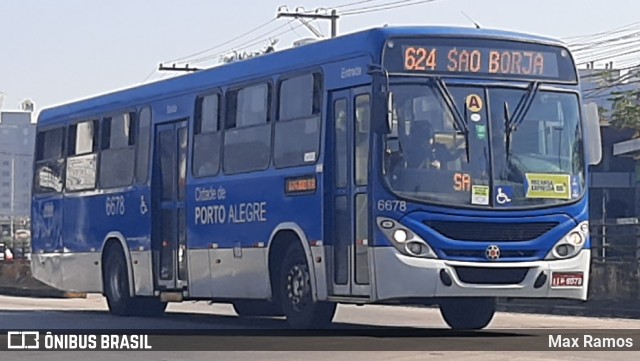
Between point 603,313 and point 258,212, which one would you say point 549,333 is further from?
point 603,313

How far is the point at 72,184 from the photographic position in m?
25.4

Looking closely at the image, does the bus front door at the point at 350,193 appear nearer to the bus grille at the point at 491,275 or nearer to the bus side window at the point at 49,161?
the bus grille at the point at 491,275

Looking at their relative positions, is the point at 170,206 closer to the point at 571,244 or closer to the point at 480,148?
the point at 480,148

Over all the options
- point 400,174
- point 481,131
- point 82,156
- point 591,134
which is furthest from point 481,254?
point 82,156

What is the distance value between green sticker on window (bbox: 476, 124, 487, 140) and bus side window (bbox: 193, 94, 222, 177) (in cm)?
486

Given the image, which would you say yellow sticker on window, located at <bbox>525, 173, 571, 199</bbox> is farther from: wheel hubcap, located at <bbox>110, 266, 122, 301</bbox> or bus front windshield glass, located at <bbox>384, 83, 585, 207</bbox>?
wheel hubcap, located at <bbox>110, 266, 122, 301</bbox>

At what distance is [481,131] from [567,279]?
6.58 ft

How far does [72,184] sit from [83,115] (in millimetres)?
1225

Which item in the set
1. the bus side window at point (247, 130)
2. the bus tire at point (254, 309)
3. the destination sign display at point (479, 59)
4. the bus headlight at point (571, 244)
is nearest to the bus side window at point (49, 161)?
the bus tire at point (254, 309)

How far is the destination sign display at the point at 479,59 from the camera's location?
16984mm

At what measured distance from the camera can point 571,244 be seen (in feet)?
56.3

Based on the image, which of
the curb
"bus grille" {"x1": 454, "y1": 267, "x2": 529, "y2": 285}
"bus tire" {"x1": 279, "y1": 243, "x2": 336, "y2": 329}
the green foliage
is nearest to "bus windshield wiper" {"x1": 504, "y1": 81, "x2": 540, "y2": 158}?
"bus grille" {"x1": 454, "y1": 267, "x2": 529, "y2": 285}

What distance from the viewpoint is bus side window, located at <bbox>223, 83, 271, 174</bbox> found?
19.4 meters

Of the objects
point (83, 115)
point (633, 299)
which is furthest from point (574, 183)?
point (633, 299)
